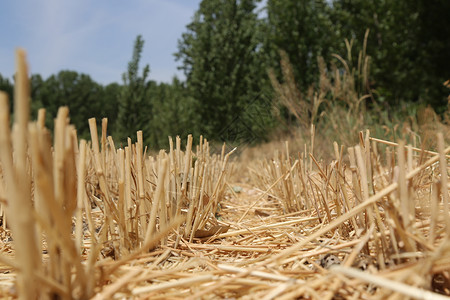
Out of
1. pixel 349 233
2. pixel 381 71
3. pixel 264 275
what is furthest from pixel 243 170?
pixel 381 71

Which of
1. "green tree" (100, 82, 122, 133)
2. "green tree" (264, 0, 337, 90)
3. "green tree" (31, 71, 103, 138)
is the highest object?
"green tree" (31, 71, 103, 138)

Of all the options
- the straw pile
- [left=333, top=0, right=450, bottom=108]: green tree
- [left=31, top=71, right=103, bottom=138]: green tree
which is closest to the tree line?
[left=333, top=0, right=450, bottom=108]: green tree

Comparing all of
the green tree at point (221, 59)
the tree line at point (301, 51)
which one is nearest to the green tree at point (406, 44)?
the tree line at point (301, 51)

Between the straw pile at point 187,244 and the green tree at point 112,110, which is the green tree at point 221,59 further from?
the straw pile at point 187,244

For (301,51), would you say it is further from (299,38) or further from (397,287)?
(397,287)

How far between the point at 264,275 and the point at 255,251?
0.25 m

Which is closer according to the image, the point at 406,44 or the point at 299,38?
the point at 406,44

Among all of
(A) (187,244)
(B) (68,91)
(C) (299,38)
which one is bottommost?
(A) (187,244)

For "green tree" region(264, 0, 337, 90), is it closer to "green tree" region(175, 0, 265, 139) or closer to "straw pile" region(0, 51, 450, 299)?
"green tree" region(175, 0, 265, 139)

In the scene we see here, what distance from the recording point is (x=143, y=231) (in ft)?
2.58

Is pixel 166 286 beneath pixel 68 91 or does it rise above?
beneath

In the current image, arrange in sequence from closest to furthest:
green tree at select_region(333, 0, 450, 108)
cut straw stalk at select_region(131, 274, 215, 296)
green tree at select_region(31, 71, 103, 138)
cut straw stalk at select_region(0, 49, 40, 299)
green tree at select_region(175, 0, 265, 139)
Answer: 1. cut straw stalk at select_region(0, 49, 40, 299)
2. cut straw stalk at select_region(131, 274, 215, 296)
3. green tree at select_region(175, 0, 265, 139)
4. green tree at select_region(333, 0, 450, 108)
5. green tree at select_region(31, 71, 103, 138)

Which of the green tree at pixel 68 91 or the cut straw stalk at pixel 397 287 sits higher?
the green tree at pixel 68 91

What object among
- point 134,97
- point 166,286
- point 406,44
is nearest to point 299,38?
point 406,44
